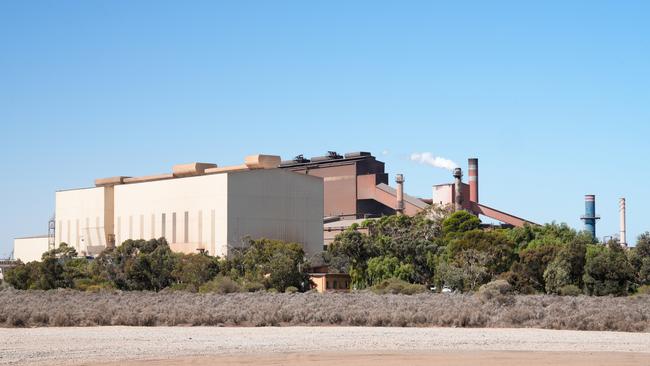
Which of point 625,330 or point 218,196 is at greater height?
point 218,196

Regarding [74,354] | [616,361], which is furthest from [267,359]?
[616,361]

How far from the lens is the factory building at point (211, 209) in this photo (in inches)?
4348

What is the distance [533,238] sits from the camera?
336 ft

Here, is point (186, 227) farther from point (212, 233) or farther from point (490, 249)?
point (490, 249)

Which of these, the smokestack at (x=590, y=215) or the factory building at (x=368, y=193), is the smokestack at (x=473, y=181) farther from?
the smokestack at (x=590, y=215)

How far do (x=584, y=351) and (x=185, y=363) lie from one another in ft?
39.0

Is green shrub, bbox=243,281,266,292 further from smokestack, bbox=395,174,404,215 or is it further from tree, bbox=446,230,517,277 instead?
smokestack, bbox=395,174,404,215

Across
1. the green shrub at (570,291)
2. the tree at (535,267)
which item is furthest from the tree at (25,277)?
the green shrub at (570,291)

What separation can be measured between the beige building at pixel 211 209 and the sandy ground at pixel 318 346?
69195mm

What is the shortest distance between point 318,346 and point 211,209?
82396 mm

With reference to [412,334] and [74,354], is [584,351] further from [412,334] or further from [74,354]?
[74,354]

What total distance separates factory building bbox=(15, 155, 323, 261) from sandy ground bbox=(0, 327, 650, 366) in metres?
68.8

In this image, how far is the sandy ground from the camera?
1035 inches

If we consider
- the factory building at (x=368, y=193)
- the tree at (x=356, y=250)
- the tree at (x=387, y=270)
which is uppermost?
the factory building at (x=368, y=193)
